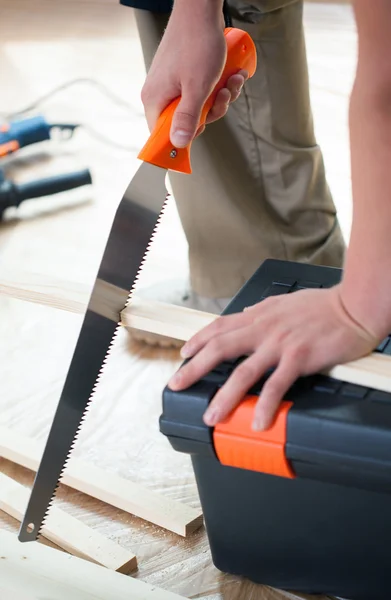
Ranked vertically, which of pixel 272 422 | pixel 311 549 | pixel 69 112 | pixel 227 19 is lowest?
pixel 69 112

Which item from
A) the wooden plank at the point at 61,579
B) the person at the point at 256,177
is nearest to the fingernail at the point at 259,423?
the wooden plank at the point at 61,579

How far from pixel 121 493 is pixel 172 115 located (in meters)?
0.47

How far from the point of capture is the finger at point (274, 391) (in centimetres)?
76

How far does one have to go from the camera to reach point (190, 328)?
2.92 ft

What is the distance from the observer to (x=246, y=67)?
1017 millimetres

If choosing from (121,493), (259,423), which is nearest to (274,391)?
(259,423)

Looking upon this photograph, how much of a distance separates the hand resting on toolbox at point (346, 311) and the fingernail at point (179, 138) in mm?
194

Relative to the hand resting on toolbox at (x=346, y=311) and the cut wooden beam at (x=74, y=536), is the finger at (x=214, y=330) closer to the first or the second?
the hand resting on toolbox at (x=346, y=311)

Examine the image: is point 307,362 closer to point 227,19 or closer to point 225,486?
point 225,486

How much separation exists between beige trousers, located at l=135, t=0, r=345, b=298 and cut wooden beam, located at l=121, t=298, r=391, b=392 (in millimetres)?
518

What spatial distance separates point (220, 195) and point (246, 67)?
42 centimetres

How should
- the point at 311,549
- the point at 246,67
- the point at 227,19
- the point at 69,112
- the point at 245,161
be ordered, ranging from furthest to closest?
1. the point at 69,112
2. the point at 245,161
3. the point at 227,19
4. the point at 246,67
5. the point at 311,549

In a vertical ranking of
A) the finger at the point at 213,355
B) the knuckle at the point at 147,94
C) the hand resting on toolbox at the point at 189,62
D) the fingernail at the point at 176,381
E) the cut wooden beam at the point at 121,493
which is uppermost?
the hand resting on toolbox at the point at 189,62

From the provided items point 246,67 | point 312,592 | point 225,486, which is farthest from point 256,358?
point 246,67
